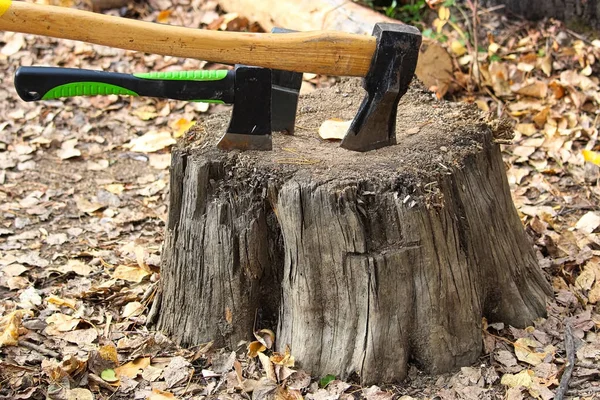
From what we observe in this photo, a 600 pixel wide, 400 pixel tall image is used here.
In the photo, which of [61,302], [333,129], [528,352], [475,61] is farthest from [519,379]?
[475,61]

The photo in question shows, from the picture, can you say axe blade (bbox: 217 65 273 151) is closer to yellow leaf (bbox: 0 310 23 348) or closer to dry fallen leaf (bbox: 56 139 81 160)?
yellow leaf (bbox: 0 310 23 348)

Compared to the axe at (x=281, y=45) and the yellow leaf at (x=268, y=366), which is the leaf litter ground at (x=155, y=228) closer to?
the yellow leaf at (x=268, y=366)

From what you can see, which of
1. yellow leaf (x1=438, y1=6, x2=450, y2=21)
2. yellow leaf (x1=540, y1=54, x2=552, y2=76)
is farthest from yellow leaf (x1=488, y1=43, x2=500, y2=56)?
yellow leaf (x1=438, y1=6, x2=450, y2=21)

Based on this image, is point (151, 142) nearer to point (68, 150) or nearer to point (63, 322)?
point (68, 150)

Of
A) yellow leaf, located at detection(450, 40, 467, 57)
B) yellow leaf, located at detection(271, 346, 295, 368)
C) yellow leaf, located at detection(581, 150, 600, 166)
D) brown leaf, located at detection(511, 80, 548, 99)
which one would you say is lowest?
yellow leaf, located at detection(271, 346, 295, 368)

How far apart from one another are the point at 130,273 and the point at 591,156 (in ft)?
8.64

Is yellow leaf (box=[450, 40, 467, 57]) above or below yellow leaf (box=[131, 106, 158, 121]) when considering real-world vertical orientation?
above

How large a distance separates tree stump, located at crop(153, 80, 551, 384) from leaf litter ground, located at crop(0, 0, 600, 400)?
126mm

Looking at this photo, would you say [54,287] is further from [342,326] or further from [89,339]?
[342,326]

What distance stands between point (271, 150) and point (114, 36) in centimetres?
71

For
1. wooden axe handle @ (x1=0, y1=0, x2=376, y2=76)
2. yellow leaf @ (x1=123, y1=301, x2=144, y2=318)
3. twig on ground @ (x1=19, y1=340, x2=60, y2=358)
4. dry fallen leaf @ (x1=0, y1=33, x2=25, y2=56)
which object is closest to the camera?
wooden axe handle @ (x1=0, y1=0, x2=376, y2=76)

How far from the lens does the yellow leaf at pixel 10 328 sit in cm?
288

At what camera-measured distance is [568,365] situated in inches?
110

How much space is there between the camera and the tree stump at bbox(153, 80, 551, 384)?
2578mm
